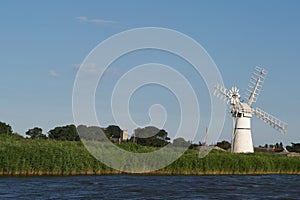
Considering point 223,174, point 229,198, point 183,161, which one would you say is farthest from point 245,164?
point 229,198

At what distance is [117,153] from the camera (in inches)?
1375

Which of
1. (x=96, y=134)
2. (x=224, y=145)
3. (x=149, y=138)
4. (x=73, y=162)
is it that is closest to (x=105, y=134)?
(x=96, y=134)

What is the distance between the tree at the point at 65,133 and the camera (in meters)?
80.7

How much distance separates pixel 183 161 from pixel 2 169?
1242 centimetres

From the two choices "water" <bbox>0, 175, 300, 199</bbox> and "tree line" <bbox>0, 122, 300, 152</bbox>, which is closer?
"water" <bbox>0, 175, 300, 199</bbox>

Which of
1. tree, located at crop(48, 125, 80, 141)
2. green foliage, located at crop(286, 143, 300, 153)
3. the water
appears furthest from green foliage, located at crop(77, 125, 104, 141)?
green foliage, located at crop(286, 143, 300, 153)

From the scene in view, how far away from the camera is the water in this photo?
22703 mm

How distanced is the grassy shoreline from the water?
1.32m

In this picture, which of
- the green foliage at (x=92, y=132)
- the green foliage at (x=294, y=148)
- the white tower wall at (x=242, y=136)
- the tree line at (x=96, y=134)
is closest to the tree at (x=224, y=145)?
the green foliage at (x=294, y=148)

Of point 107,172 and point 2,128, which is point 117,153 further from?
point 2,128

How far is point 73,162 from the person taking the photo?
31.5m

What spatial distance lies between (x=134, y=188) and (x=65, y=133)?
57.1 meters

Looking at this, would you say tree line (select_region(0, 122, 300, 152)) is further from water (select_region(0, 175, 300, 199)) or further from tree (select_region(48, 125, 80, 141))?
water (select_region(0, 175, 300, 199))

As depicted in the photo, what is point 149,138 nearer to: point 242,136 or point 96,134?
point 96,134
